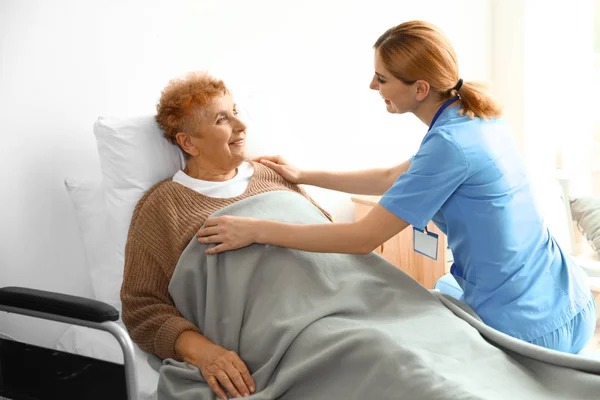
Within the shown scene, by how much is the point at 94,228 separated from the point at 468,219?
3.60 ft

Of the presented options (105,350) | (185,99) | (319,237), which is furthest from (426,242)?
(105,350)

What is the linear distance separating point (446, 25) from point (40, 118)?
1.92 meters

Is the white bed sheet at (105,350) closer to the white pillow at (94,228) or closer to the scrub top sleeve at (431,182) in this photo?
the white pillow at (94,228)

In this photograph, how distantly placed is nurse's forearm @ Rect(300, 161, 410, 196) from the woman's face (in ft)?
0.89

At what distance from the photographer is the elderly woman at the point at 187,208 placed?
1856mm

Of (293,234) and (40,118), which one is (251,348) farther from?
(40,118)

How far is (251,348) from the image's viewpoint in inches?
71.9

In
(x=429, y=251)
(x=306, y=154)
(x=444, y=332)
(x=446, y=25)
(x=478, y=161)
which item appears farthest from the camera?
(x=446, y=25)

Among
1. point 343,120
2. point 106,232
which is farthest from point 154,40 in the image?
point 343,120

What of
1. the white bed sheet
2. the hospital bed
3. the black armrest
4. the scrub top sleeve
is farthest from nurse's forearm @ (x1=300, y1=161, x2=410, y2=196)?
the black armrest

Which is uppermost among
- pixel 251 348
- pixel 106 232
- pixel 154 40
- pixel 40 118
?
pixel 154 40

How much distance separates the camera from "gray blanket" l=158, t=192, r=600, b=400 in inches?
63.4

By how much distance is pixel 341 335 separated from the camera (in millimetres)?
1708

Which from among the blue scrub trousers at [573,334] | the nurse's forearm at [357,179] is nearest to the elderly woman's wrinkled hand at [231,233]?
the nurse's forearm at [357,179]
